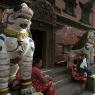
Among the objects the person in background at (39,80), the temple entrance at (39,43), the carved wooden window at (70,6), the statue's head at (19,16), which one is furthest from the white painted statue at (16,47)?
the carved wooden window at (70,6)

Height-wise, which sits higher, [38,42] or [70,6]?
[70,6]

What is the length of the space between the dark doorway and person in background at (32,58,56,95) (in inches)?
196

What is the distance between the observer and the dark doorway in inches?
457

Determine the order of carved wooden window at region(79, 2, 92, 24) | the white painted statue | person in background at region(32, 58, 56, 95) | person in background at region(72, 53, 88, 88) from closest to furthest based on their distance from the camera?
the white painted statue, person in background at region(32, 58, 56, 95), person in background at region(72, 53, 88, 88), carved wooden window at region(79, 2, 92, 24)

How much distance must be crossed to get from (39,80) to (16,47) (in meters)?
1.66

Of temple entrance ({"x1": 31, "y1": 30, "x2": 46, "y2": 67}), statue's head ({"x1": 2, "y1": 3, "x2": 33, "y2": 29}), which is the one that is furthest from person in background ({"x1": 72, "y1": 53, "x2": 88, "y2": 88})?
statue's head ({"x1": 2, "y1": 3, "x2": 33, "y2": 29})

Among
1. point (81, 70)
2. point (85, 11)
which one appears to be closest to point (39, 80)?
point (81, 70)

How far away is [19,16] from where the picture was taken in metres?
5.01

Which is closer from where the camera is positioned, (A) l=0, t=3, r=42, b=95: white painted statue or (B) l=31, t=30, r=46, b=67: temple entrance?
(A) l=0, t=3, r=42, b=95: white painted statue

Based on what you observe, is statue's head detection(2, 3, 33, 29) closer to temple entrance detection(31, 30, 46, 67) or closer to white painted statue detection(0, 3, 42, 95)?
white painted statue detection(0, 3, 42, 95)

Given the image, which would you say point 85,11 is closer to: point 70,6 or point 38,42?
point 70,6

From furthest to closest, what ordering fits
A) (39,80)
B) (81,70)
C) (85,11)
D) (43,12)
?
(85,11) → (43,12) → (81,70) → (39,80)

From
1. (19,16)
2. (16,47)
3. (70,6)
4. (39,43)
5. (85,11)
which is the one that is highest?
(85,11)

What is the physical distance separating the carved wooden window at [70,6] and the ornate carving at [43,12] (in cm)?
300
